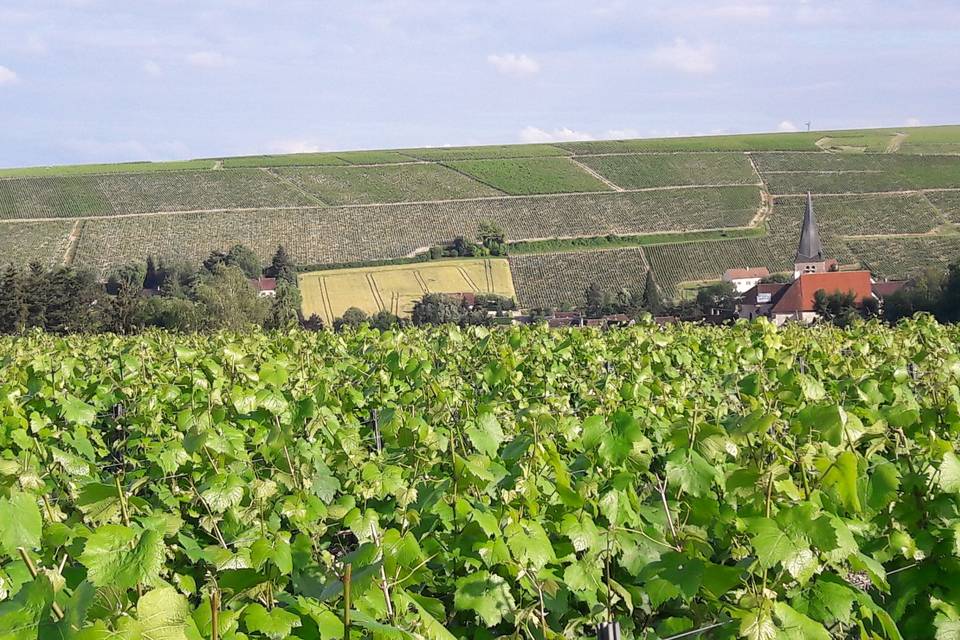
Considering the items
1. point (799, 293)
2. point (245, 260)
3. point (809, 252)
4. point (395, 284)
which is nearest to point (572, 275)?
point (395, 284)

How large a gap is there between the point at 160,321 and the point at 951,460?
134 feet

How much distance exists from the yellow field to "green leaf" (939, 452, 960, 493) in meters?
56.5

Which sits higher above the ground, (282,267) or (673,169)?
(673,169)

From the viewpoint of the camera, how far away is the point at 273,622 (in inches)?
84.2

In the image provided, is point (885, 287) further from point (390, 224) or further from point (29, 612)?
point (29, 612)

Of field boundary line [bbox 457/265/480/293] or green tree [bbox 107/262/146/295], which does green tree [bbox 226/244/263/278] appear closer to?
green tree [bbox 107/262/146/295]

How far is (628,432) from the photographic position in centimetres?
273

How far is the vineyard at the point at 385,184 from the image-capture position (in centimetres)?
8812

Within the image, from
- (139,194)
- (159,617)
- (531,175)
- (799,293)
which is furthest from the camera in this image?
(531,175)

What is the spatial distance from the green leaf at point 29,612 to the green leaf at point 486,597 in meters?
1.00

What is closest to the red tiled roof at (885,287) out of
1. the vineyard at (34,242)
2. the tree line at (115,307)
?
the tree line at (115,307)

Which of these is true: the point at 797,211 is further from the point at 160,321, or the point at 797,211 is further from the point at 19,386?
the point at 19,386

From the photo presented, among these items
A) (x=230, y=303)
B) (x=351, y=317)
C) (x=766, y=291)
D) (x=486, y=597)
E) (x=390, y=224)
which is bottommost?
(x=766, y=291)

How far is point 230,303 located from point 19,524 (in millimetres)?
39882
